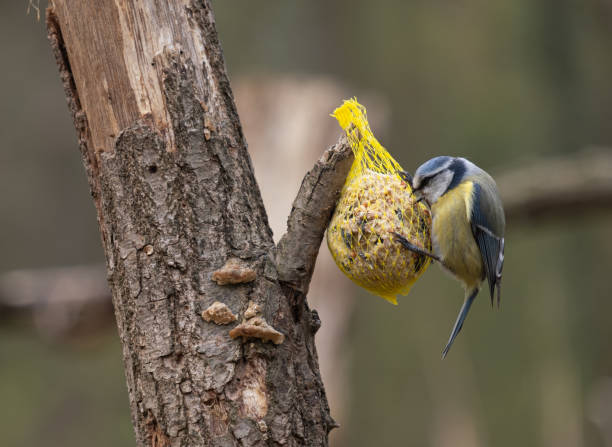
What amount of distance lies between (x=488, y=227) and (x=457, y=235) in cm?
19

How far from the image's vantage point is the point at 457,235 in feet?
7.70

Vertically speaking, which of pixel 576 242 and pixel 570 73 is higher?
pixel 570 73

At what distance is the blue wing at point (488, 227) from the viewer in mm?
2436

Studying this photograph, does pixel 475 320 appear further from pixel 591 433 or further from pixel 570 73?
pixel 570 73

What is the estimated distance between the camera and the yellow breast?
7.51ft

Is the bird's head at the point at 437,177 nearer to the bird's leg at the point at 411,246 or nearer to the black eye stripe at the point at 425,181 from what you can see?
the black eye stripe at the point at 425,181

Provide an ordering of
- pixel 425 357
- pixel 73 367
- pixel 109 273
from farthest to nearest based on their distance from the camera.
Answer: pixel 73 367
pixel 425 357
pixel 109 273

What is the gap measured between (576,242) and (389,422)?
3091 millimetres

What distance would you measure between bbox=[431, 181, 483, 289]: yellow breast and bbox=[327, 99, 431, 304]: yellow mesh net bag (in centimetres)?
20

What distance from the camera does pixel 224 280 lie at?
1562 millimetres

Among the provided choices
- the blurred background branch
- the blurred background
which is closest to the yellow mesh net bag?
the blurred background branch

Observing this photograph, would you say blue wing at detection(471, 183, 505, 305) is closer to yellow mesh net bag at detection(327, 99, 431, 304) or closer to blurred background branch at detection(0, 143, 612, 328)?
yellow mesh net bag at detection(327, 99, 431, 304)

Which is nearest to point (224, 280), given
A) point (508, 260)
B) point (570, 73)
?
point (570, 73)

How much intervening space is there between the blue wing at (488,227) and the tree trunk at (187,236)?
91 cm
